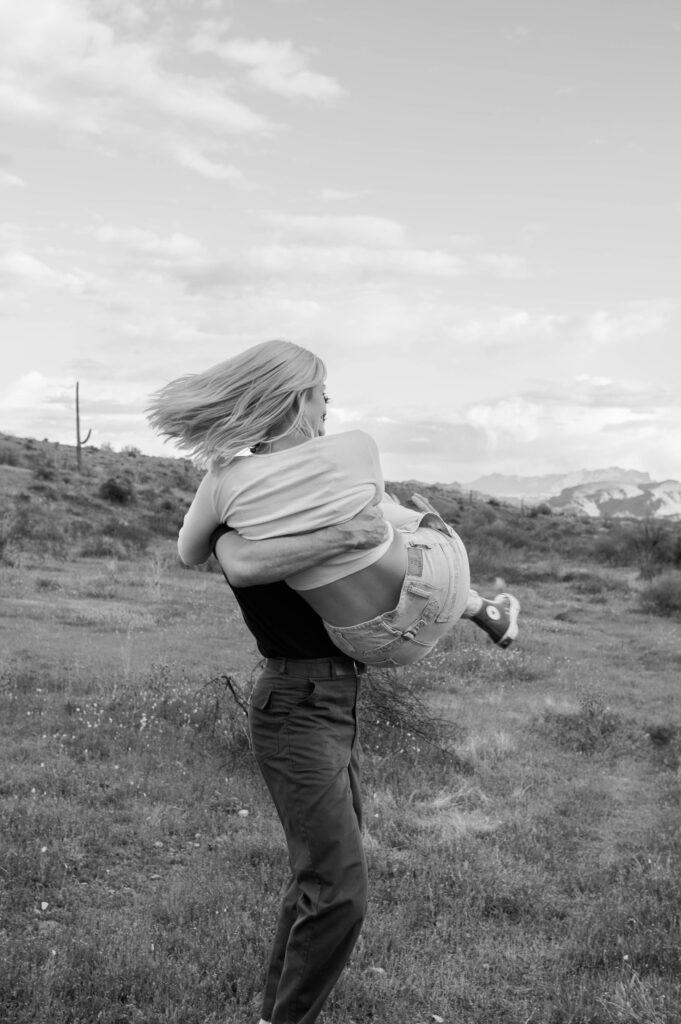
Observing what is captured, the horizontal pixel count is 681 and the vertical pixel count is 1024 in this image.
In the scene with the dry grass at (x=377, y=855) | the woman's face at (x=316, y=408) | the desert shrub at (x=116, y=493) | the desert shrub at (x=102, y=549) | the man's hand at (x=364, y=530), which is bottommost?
the dry grass at (x=377, y=855)

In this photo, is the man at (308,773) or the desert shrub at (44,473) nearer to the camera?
the man at (308,773)

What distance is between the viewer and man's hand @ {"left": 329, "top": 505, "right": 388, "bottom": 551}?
258 centimetres

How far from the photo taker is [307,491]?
2615mm

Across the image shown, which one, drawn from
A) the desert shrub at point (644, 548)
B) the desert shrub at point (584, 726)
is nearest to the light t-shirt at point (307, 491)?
the desert shrub at point (584, 726)

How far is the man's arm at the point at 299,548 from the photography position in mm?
2574

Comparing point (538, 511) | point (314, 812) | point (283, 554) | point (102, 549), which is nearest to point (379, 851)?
point (314, 812)

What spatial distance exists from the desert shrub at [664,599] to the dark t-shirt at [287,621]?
17.8m

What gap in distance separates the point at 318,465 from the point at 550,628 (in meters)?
14.7

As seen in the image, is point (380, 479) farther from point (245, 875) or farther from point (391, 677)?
→ point (391, 677)

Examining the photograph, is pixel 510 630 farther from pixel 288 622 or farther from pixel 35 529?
pixel 35 529

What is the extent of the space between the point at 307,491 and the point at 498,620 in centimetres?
76

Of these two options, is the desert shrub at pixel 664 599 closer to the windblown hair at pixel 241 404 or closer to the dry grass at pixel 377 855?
the dry grass at pixel 377 855

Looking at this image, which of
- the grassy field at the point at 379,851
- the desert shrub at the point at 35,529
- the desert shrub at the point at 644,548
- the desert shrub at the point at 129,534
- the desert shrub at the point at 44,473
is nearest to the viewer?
the grassy field at the point at 379,851

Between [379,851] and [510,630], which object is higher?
[510,630]
